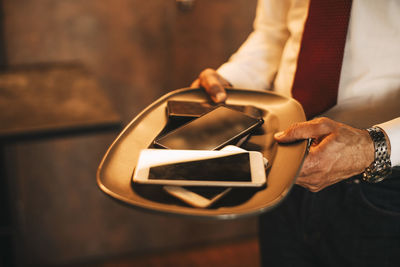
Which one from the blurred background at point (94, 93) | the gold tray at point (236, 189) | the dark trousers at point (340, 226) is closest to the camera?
the gold tray at point (236, 189)

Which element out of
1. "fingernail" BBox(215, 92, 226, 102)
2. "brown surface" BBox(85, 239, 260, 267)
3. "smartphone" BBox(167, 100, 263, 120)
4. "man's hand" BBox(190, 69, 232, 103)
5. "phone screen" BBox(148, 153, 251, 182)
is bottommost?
"brown surface" BBox(85, 239, 260, 267)

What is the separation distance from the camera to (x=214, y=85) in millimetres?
775

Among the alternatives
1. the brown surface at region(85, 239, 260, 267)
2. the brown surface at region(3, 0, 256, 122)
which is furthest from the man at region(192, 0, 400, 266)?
the brown surface at region(85, 239, 260, 267)

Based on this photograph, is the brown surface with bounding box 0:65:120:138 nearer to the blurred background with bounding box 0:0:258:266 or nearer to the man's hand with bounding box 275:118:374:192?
the blurred background with bounding box 0:0:258:266

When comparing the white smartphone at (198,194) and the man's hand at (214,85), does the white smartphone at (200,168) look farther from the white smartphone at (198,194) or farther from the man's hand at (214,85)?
the man's hand at (214,85)

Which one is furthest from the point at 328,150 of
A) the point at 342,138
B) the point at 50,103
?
the point at 50,103

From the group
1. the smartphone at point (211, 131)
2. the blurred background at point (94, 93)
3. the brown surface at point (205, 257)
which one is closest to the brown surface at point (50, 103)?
the blurred background at point (94, 93)

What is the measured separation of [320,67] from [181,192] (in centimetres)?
44

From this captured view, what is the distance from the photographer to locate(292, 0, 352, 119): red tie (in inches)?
27.6

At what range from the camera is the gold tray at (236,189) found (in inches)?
16.7

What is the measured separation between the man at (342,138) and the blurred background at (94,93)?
404 millimetres

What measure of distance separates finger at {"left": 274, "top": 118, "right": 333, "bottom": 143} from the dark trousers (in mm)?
247

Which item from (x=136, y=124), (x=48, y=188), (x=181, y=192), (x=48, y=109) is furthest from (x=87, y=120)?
(x=48, y=188)

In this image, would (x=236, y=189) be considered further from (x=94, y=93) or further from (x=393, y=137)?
(x=94, y=93)
